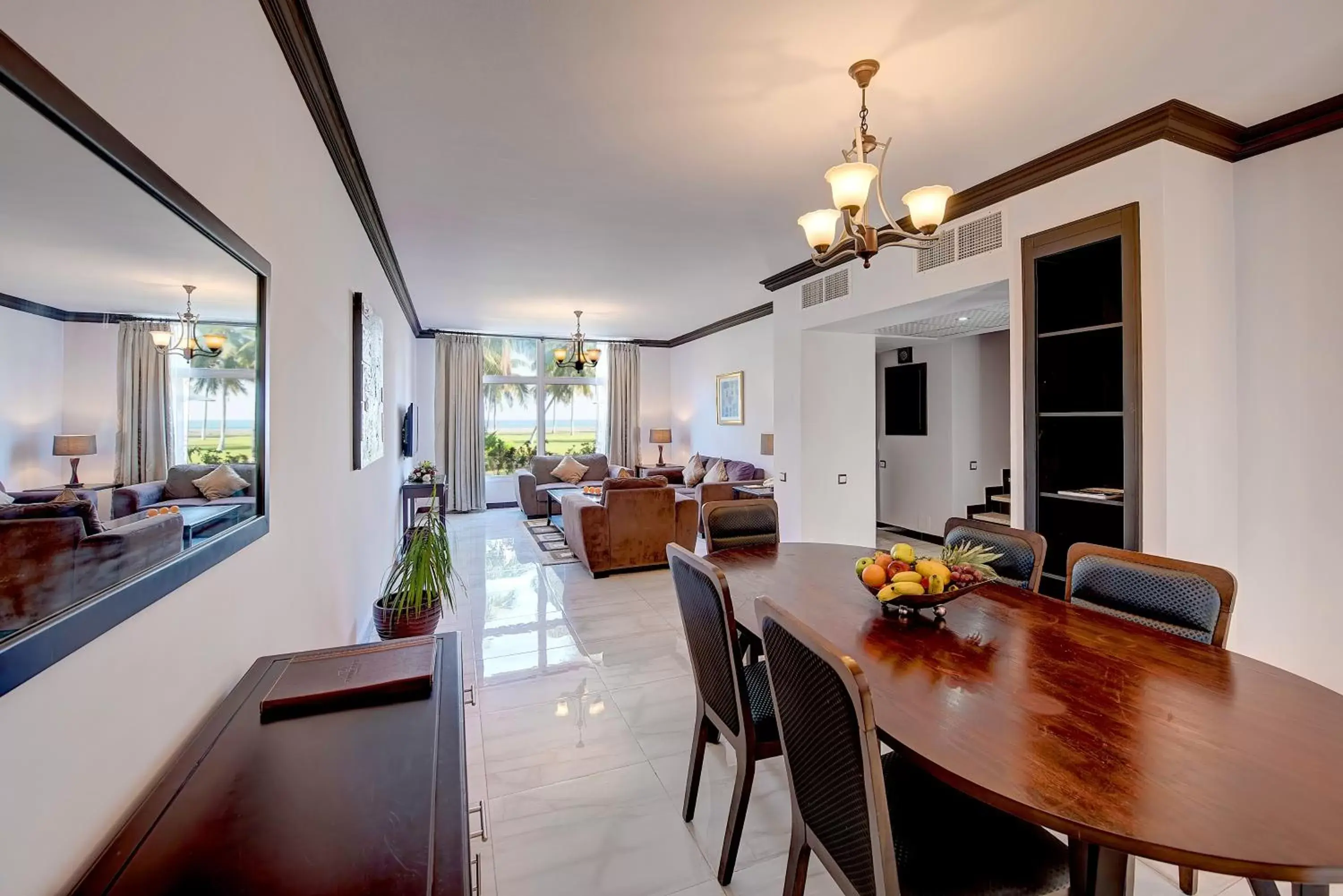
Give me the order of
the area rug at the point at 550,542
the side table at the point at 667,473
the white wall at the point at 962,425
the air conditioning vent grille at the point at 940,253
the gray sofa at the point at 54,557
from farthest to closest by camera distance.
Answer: the side table at the point at 667,473 → the white wall at the point at 962,425 → the area rug at the point at 550,542 → the air conditioning vent grille at the point at 940,253 → the gray sofa at the point at 54,557

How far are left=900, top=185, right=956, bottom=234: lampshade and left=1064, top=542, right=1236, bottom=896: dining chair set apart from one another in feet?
4.35

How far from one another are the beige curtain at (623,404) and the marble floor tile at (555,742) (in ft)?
22.1

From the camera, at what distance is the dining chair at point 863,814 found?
1.11 metres

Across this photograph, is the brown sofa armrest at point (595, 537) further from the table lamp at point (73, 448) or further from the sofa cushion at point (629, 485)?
the table lamp at point (73, 448)

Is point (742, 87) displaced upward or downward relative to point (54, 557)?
upward

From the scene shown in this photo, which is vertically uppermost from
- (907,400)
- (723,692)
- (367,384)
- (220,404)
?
(907,400)

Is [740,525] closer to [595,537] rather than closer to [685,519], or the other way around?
[595,537]

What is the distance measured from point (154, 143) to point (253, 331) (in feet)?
Result: 1.80

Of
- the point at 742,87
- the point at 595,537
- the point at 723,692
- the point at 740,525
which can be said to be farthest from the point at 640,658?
the point at 742,87

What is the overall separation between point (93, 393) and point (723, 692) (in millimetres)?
1679

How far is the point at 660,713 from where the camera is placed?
9.17 ft

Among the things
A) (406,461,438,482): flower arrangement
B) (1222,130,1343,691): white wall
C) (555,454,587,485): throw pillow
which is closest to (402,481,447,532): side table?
(406,461,438,482): flower arrangement

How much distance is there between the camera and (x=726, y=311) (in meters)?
7.31

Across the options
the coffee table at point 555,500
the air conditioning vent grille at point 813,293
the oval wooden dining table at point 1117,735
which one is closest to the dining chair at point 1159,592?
the oval wooden dining table at point 1117,735
